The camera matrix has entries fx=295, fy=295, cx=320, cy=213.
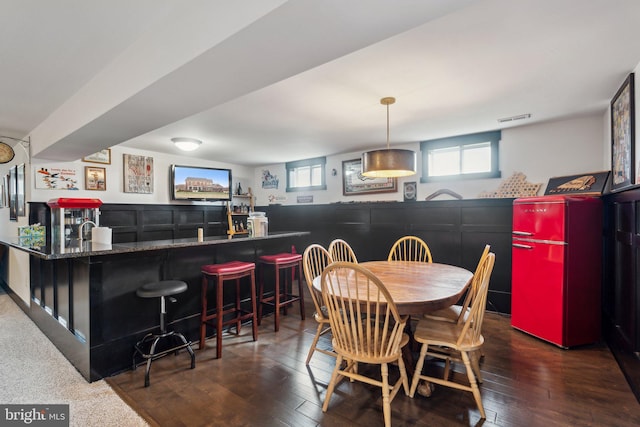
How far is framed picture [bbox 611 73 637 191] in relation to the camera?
236cm

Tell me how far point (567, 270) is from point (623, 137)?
49.3 inches

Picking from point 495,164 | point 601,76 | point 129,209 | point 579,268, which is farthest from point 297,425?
point 129,209

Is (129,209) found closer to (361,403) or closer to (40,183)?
(40,183)

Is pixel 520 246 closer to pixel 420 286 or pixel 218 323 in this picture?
pixel 420 286

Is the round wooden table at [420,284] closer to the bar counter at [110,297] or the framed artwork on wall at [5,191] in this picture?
the bar counter at [110,297]

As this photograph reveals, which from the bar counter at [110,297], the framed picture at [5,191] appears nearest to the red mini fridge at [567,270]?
the bar counter at [110,297]

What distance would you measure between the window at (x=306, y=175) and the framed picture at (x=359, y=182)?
20.6 inches

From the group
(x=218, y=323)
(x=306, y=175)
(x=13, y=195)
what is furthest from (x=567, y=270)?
(x=13, y=195)

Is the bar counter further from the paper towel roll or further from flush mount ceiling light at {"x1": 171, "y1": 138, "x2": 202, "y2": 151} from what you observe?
flush mount ceiling light at {"x1": 171, "y1": 138, "x2": 202, "y2": 151}

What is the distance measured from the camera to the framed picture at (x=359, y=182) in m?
5.14

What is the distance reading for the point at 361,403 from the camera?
196cm

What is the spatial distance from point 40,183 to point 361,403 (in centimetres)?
492

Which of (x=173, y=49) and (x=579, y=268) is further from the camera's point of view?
(x=579, y=268)

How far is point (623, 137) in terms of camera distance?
256cm
